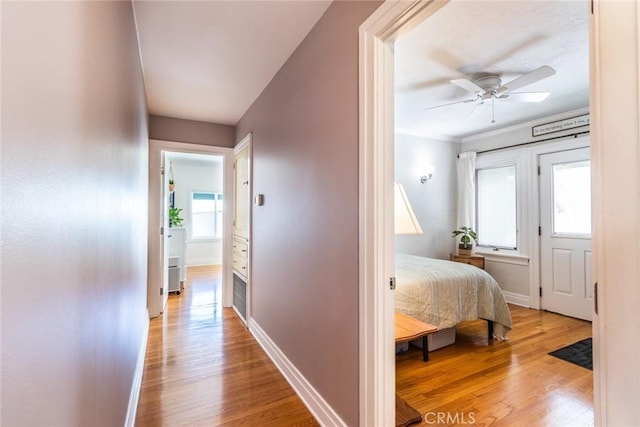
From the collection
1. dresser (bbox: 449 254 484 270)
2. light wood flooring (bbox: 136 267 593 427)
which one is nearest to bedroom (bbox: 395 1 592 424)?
dresser (bbox: 449 254 484 270)

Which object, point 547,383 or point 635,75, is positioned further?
point 547,383

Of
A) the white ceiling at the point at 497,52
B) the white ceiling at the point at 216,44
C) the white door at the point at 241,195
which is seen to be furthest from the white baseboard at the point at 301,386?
the white ceiling at the point at 497,52

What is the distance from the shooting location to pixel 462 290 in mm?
2729

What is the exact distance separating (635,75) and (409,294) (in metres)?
2.12

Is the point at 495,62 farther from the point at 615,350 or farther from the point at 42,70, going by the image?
the point at 42,70

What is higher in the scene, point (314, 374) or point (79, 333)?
point (79, 333)

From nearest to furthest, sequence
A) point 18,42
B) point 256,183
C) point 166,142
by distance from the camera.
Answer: point 18,42 → point 256,183 → point 166,142

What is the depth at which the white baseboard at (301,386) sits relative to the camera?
1646mm

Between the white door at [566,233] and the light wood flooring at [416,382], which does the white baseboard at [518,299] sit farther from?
the light wood flooring at [416,382]

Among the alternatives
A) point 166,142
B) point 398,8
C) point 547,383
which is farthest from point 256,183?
point 547,383

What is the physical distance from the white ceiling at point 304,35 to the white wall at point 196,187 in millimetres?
3824

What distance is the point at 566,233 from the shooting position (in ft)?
12.1

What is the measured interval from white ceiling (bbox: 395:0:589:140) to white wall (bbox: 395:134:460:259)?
924 millimetres

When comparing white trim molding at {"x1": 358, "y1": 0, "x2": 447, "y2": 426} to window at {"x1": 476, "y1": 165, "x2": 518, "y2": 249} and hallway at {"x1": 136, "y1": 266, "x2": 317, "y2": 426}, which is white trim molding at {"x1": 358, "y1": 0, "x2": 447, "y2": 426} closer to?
hallway at {"x1": 136, "y1": 266, "x2": 317, "y2": 426}
